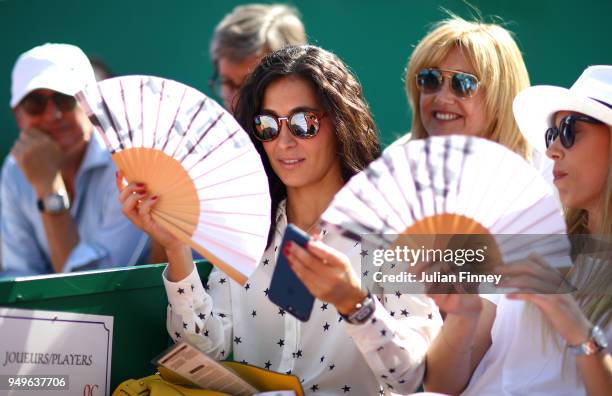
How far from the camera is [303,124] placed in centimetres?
255

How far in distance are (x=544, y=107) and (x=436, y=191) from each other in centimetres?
73

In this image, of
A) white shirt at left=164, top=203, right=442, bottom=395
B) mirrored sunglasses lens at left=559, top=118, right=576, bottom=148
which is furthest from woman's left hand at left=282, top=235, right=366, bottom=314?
mirrored sunglasses lens at left=559, top=118, right=576, bottom=148

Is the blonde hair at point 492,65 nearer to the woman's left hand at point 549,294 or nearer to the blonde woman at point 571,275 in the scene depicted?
the blonde woman at point 571,275

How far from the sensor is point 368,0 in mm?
5438

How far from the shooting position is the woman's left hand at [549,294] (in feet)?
→ 6.77

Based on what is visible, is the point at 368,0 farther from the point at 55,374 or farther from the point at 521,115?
the point at 55,374

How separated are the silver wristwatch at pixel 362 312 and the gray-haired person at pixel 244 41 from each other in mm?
2097

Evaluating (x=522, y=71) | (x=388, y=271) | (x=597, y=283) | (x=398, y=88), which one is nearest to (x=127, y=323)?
(x=388, y=271)

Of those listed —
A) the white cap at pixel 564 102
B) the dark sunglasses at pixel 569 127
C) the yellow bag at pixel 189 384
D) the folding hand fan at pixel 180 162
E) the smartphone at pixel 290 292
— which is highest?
the white cap at pixel 564 102

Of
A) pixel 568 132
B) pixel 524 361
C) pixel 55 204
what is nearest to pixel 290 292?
pixel 524 361

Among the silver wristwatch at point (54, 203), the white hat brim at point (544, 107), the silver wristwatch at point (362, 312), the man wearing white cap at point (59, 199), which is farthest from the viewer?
the silver wristwatch at point (54, 203)

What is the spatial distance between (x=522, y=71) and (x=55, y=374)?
2.16 meters

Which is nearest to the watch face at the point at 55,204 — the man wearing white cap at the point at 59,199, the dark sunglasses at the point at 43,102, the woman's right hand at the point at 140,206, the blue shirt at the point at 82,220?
the man wearing white cap at the point at 59,199

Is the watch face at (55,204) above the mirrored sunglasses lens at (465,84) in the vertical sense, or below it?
below
